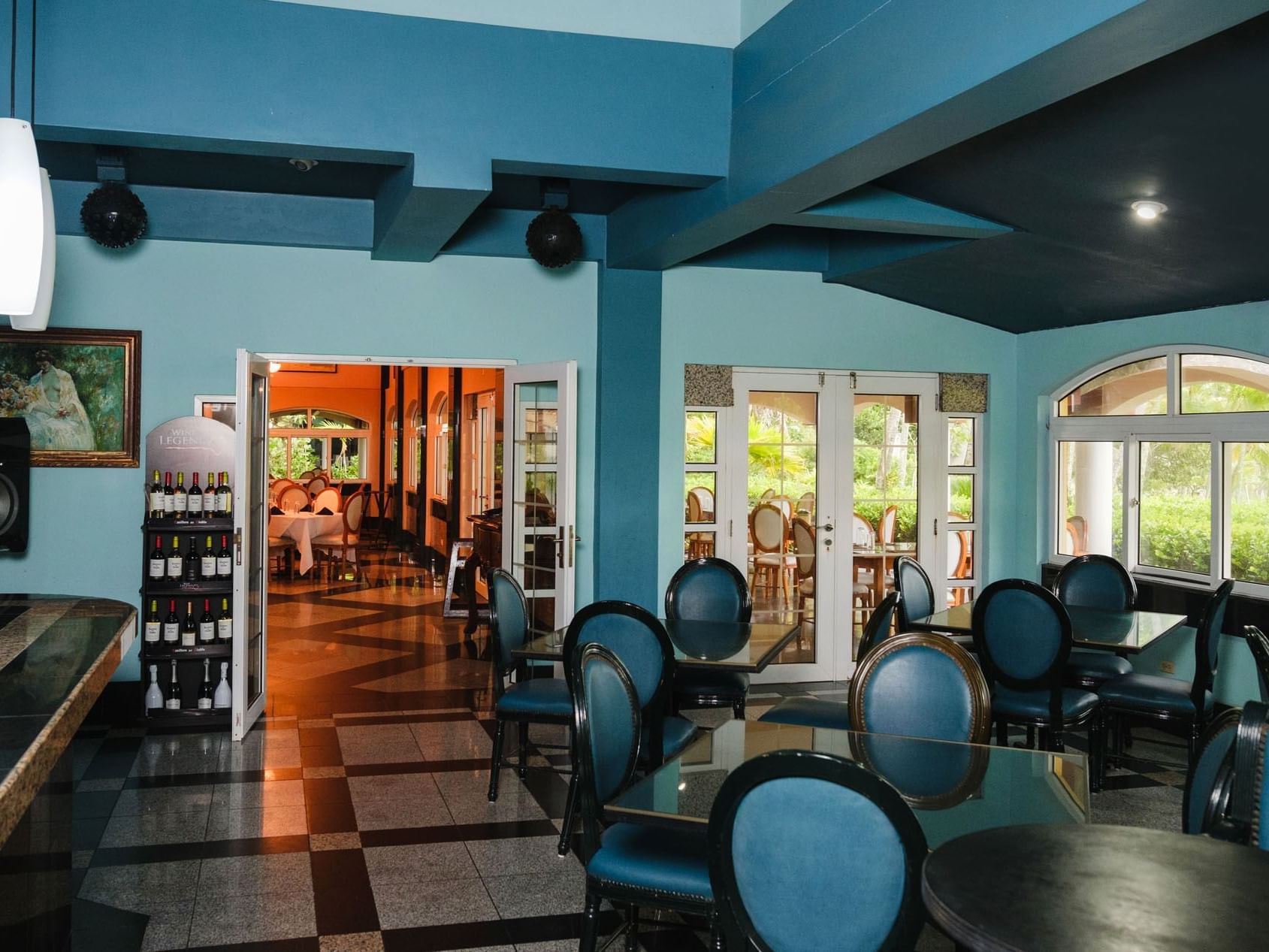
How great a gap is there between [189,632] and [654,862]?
4082 millimetres

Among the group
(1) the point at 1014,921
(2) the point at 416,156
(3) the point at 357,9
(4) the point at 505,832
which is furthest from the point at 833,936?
(3) the point at 357,9

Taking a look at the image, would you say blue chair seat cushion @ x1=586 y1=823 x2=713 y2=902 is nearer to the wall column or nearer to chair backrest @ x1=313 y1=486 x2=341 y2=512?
the wall column

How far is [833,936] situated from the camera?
220 cm

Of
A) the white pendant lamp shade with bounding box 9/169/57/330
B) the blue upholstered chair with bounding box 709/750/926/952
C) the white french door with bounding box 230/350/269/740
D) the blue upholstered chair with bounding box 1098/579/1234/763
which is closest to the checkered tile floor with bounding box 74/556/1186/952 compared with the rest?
the white french door with bounding box 230/350/269/740

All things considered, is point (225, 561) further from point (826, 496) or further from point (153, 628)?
point (826, 496)

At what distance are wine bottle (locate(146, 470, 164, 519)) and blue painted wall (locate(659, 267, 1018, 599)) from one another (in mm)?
2952

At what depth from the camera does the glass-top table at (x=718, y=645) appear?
4508mm

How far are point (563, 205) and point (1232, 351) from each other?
12.2ft

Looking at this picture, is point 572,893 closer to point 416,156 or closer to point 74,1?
point 416,156

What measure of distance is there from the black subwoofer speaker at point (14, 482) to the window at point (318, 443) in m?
12.7

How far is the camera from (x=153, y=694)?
20.0 feet

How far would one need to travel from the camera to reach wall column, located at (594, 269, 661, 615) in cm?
699

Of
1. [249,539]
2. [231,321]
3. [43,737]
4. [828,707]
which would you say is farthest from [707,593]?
[43,737]

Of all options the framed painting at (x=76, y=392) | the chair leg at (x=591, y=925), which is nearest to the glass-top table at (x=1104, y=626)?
the chair leg at (x=591, y=925)
